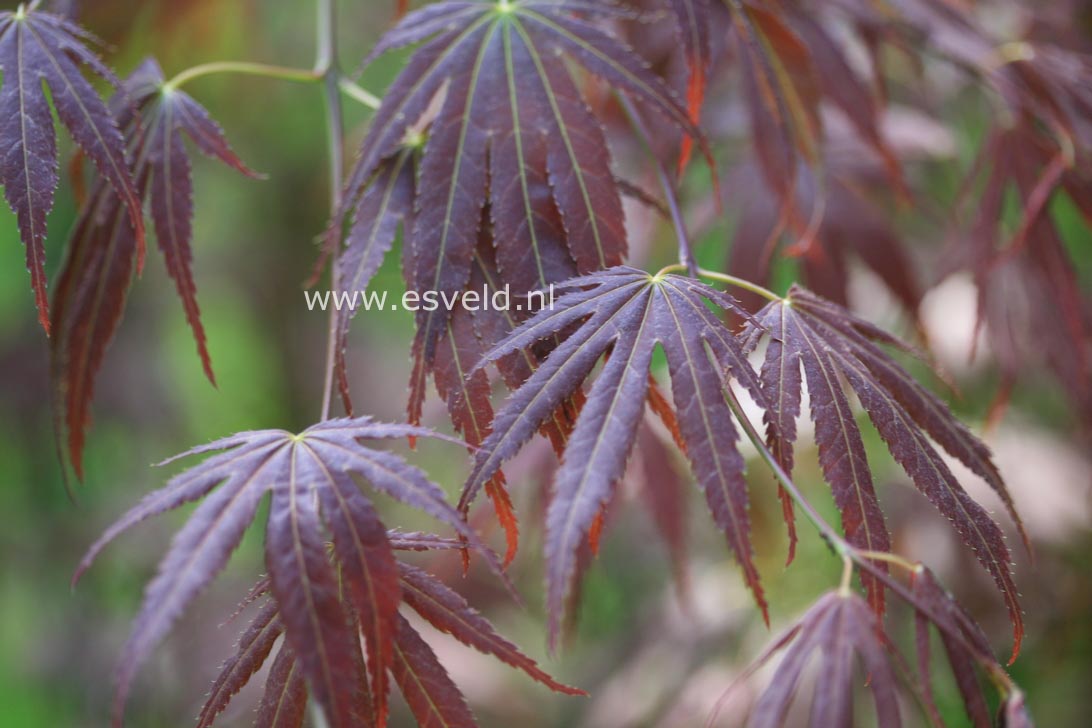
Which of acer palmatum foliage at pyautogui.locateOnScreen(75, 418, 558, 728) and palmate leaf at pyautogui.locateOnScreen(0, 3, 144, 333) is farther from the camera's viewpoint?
palmate leaf at pyautogui.locateOnScreen(0, 3, 144, 333)

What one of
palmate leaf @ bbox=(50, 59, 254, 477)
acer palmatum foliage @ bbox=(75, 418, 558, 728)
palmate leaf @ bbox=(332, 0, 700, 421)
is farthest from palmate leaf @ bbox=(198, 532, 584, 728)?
palmate leaf @ bbox=(50, 59, 254, 477)

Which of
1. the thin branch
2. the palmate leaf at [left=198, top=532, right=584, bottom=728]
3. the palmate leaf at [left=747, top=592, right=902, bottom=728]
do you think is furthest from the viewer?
the thin branch

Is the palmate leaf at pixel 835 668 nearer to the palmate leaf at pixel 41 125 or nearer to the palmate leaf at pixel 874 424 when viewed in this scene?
the palmate leaf at pixel 874 424

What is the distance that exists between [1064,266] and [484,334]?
733mm

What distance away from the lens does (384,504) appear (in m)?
2.20

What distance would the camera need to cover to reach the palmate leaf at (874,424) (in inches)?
21.0

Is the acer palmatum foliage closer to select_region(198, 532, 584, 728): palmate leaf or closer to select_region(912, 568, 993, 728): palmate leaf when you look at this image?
select_region(198, 532, 584, 728): palmate leaf

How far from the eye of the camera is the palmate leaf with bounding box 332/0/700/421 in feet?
2.04

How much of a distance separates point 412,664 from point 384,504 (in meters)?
1.67

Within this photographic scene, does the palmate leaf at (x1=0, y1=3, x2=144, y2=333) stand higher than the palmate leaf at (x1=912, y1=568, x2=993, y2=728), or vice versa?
the palmate leaf at (x1=0, y1=3, x2=144, y2=333)

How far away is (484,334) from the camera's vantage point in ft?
2.05

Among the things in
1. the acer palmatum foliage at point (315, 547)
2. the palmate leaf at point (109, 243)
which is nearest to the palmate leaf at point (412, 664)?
the acer palmatum foliage at point (315, 547)

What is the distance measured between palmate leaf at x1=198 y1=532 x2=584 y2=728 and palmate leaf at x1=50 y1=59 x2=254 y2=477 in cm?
25

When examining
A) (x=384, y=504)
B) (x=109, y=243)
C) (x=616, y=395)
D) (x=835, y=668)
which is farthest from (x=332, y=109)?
(x=384, y=504)
